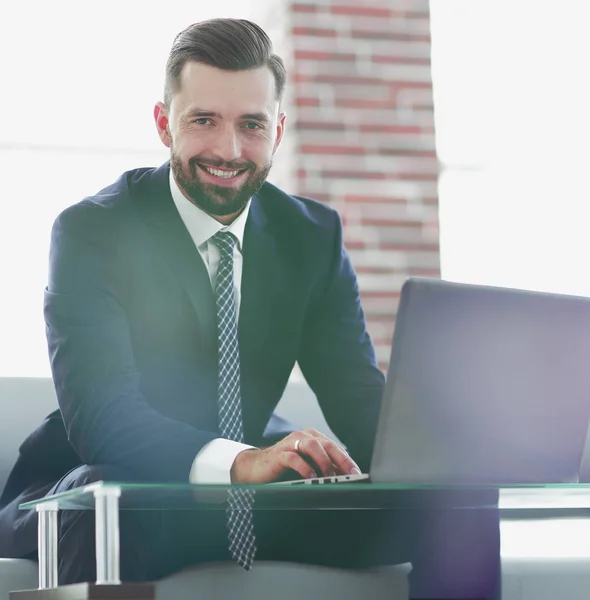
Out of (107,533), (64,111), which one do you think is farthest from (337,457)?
(64,111)

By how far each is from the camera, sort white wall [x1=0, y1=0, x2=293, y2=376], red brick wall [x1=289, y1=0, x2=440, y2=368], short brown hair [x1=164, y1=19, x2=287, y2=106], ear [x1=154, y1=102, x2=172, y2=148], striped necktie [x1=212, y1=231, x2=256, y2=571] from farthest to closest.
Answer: white wall [x1=0, y1=0, x2=293, y2=376], red brick wall [x1=289, y1=0, x2=440, y2=368], ear [x1=154, y1=102, x2=172, y2=148], short brown hair [x1=164, y1=19, x2=287, y2=106], striped necktie [x1=212, y1=231, x2=256, y2=571]

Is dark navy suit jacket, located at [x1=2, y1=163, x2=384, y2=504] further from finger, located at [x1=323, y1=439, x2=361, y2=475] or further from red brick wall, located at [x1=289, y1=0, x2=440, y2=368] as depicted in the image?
red brick wall, located at [x1=289, y1=0, x2=440, y2=368]

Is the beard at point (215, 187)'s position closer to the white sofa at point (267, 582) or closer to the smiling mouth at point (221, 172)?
the smiling mouth at point (221, 172)

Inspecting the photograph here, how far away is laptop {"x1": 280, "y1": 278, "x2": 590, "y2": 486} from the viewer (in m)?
1.50

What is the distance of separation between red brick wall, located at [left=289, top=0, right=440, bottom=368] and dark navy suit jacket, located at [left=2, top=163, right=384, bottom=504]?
1.48m

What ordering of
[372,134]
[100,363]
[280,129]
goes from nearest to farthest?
[100,363]
[280,129]
[372,134]

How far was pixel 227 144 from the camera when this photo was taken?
2.24 metres

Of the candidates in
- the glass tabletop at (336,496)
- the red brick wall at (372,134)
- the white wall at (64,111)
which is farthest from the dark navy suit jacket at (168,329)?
the white wall at (64,111)

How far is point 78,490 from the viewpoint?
54.0 inches

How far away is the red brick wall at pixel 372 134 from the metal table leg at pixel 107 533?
263cm

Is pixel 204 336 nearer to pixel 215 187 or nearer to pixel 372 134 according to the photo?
pixel 215 187

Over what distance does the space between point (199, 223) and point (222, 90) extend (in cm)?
28

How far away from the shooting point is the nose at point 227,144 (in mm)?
2234

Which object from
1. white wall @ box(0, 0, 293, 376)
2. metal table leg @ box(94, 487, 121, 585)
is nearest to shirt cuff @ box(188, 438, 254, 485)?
metal table leg @ box(94, 487, 121, 585)
